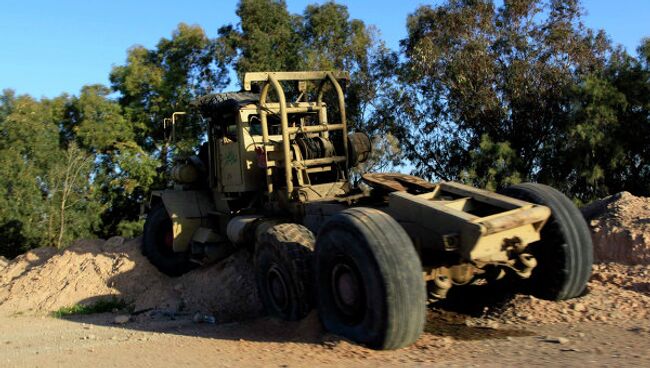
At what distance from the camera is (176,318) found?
8.52m

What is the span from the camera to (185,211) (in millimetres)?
10219

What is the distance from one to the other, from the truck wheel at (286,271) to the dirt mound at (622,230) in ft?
14.4

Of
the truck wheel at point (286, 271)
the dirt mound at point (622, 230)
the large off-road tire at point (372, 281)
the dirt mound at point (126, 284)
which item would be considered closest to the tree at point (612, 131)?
the dirt mound at point (622, 230)

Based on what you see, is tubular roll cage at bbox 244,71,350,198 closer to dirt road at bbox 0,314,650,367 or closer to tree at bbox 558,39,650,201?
dirt road at bbox 0,314,650,367

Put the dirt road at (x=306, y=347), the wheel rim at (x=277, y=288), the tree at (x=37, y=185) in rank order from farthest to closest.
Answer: the tree at (x=37, y=185)
the wheel rim at (x=277, y=288)
the dirt road at (x=306, y=347)

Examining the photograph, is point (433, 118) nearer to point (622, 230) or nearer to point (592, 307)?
point (622, 230)

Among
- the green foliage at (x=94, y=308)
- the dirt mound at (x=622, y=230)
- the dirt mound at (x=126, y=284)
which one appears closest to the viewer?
the dirt mound at (x=622, y=230)

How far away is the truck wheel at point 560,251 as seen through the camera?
6074 mm

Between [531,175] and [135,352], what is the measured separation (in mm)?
13779

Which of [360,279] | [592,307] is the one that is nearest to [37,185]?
[360,279]

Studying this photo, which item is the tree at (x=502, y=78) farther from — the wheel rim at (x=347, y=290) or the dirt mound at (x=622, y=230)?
the wheel rim at (x=347, y=290)

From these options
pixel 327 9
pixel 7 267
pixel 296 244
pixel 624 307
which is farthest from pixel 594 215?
pixel 327 9

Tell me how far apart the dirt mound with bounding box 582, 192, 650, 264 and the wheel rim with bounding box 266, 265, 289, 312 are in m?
4.66

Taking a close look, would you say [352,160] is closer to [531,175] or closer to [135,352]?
[135,352]
